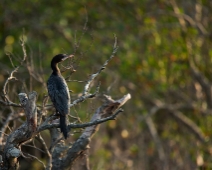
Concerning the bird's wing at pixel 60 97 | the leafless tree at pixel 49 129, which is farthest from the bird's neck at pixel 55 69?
the leafless tree at pixel 49 129

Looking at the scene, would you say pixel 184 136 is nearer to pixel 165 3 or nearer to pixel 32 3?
pixel 165 3

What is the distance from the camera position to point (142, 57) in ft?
55.7

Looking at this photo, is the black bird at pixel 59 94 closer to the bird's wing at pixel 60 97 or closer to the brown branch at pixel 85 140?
the bird's wing at pixel 60 97

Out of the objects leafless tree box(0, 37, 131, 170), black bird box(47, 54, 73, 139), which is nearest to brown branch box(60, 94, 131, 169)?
leafless tree box(0, 37, 131, 170)

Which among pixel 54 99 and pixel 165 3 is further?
pixel 165 3

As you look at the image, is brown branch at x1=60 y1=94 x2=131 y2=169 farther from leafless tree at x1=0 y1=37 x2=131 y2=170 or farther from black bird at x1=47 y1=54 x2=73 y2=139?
black bird at x1=47 y1=54 x2=73 y2=139

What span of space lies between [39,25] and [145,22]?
2904 mm

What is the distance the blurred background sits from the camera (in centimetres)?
1619

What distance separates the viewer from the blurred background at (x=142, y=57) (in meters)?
16.2

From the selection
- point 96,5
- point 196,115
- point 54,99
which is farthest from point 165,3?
point 54,99

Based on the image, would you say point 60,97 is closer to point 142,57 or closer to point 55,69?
point 55,69

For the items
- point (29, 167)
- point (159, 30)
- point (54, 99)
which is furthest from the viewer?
point (29, 167)

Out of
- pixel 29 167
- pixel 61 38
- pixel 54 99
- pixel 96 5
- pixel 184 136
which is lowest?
pixel 29 167

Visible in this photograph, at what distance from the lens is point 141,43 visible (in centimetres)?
1712
